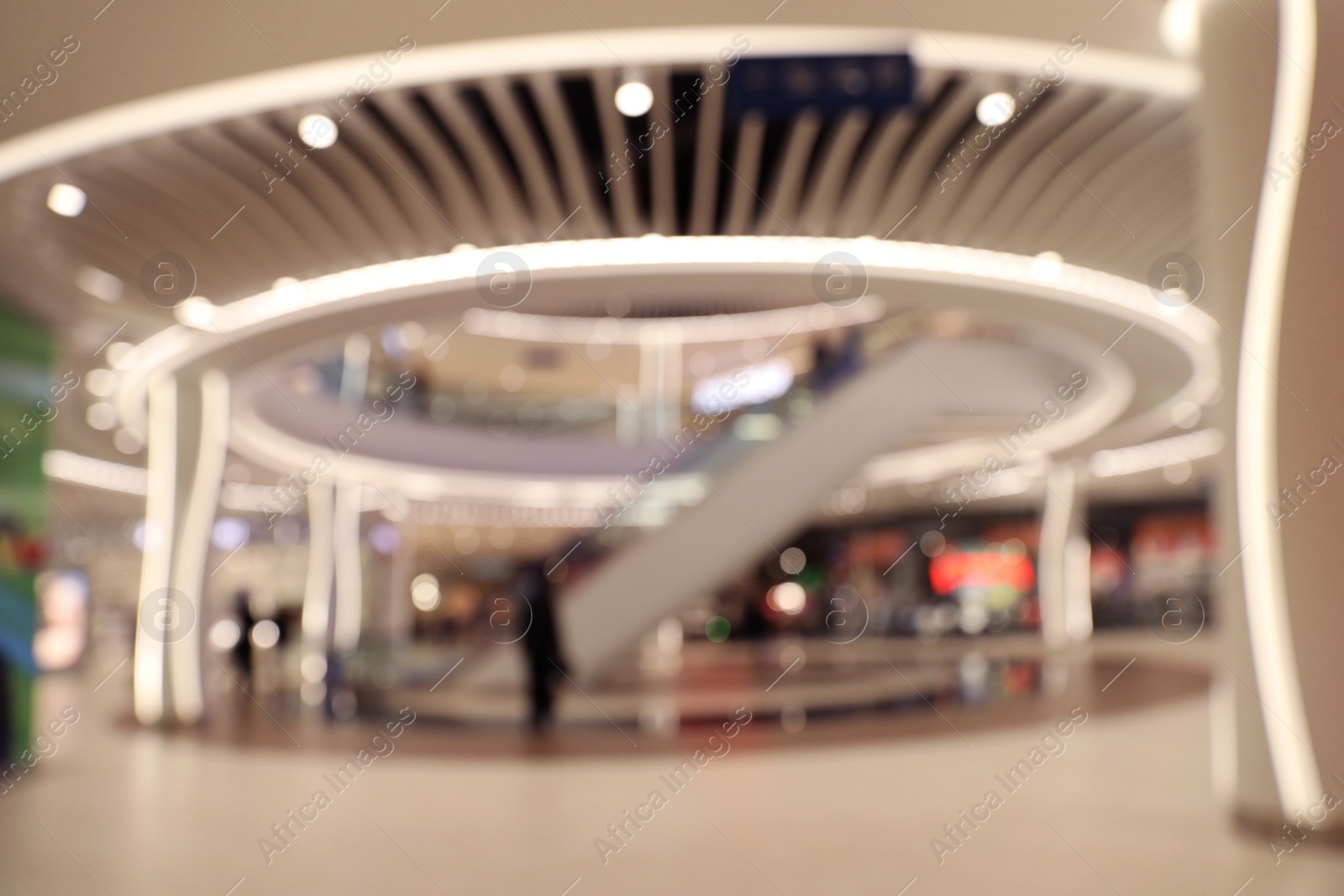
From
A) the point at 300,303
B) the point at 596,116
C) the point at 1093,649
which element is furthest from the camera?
the point at 1093,649

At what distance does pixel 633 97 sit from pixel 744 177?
1287mm

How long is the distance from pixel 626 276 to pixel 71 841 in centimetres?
515

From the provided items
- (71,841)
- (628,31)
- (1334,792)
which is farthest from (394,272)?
(1334,792)

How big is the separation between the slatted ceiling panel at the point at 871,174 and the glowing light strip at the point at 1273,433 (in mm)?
1855

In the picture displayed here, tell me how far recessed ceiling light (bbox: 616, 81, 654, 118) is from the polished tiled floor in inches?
155

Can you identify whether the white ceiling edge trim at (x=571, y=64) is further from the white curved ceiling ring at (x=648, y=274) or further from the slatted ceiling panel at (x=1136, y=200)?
the white curved ceiling ring at (x=648, y=274)

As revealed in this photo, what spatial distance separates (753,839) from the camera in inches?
187

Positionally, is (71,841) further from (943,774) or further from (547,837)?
(943,774)

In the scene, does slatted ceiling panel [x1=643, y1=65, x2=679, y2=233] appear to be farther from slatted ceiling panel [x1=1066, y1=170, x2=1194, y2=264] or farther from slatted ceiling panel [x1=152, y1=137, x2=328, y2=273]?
slatted ceiling panel [x1=1066, y1=170, x2=1194, y2=264]

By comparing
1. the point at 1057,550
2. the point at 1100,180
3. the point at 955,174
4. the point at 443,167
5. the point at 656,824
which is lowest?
the point at 1057,550

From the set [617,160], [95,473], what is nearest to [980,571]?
[95,473]

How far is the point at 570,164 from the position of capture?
6383mm

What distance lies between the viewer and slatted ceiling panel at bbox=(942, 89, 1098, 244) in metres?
5.80

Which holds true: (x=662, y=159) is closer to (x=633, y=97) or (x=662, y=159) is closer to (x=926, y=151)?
(x=633, y=97)
